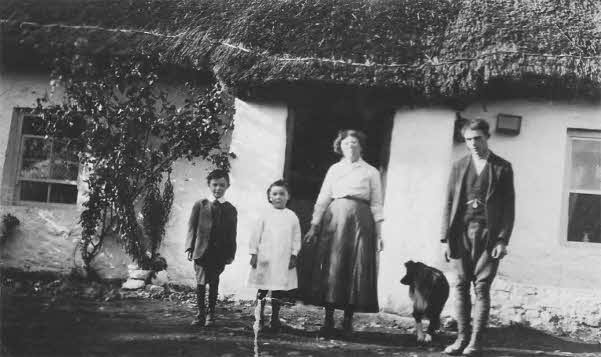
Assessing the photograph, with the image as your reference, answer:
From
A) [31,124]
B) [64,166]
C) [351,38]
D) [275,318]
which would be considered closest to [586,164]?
[351,38]

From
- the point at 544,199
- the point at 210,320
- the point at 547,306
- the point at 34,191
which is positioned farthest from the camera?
the point at 34,191

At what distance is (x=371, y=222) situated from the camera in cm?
Answer: 456

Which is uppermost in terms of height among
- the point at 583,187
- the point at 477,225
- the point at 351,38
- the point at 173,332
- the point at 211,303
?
the point at 351,38

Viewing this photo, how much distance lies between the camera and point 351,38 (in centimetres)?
577

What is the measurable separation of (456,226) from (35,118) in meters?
5.09

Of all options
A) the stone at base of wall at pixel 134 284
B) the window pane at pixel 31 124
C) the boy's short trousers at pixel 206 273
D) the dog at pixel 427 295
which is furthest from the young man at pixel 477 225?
the window pane at pixel 31 124

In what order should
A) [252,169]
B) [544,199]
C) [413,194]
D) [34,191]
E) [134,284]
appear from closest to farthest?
1. [413,194]
2. [544,199]
3. [252,169]
4. [134,284]
5. [34,191]

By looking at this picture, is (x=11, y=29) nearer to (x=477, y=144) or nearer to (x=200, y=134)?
(x=200, y=134)

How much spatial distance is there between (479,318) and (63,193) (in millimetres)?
4907

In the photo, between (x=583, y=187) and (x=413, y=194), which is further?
(x=583, y=187)

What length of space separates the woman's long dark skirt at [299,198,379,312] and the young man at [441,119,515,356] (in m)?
0.64

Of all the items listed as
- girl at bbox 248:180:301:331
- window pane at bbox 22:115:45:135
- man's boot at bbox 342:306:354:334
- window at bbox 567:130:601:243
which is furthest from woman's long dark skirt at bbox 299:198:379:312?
window pane at bbox 22:115:45:135

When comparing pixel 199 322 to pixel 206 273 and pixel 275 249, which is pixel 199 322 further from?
pixel 275 249

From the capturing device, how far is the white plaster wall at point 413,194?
541 centimetres
